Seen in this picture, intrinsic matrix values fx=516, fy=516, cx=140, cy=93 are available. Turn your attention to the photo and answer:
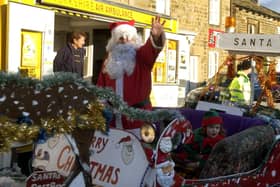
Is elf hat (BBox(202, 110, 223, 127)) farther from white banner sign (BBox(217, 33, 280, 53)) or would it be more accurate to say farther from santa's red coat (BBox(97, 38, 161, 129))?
white banner sign (BBox(217, 33, 280, 53))

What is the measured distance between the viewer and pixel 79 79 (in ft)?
10.4

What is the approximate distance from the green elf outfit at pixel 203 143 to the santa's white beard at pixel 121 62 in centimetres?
101

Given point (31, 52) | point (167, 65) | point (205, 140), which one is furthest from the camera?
point (167, 65)

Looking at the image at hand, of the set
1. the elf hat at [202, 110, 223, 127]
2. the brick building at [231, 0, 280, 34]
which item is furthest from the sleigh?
the brick building at [231, 0, 280, 34]

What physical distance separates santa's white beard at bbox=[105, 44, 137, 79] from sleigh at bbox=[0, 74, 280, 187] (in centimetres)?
78

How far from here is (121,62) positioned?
14.5 ft

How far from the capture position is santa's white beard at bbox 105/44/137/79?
14.5 feet

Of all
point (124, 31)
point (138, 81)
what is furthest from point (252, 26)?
point (138, 81)

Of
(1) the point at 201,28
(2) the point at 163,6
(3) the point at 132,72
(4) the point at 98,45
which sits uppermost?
(2) the point at 163,6

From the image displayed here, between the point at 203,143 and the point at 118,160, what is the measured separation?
1.46 meters

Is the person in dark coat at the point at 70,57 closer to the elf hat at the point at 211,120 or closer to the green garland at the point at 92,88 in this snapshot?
the elf hat at the point at 211,120

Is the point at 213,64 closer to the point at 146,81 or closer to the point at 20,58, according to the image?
the point at 20,58

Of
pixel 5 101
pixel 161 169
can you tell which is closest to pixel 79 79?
pixel 5 101

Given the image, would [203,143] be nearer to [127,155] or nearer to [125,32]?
[125,32]
